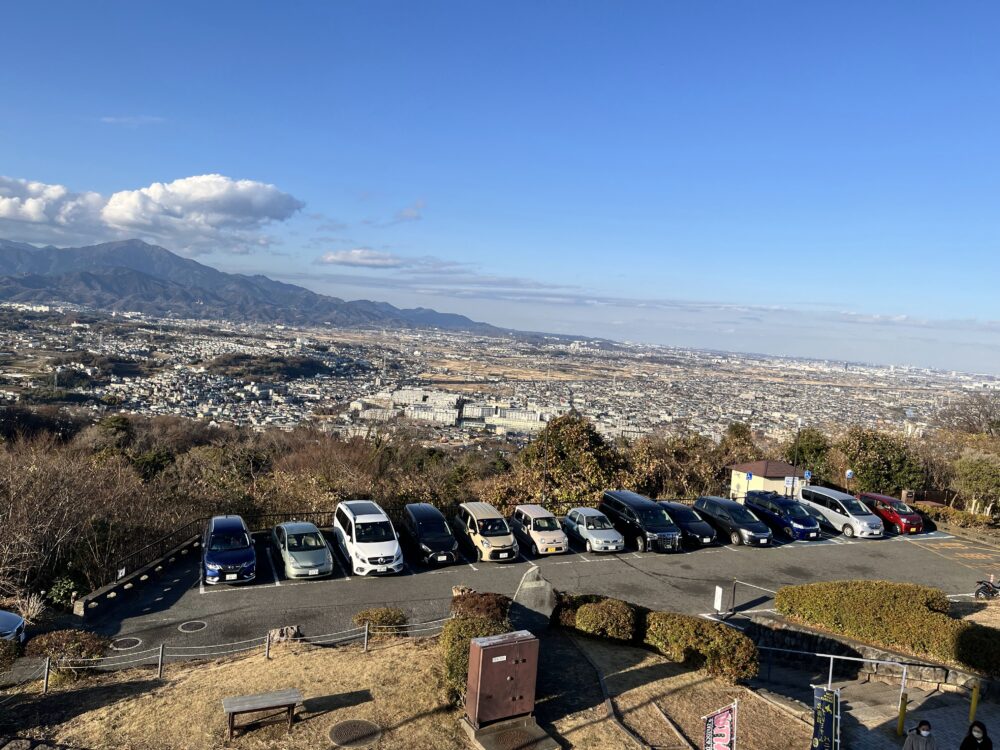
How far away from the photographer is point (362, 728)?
7895mm

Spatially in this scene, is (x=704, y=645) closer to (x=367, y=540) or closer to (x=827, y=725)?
(x=827, y=725)

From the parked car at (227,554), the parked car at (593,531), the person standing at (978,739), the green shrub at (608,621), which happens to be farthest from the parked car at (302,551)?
the person standing at (978,739)

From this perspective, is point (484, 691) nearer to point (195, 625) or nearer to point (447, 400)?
point (195, 625)

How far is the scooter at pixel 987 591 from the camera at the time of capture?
15.8 meters

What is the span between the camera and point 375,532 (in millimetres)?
16203

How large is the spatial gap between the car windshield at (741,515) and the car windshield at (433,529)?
9241 millimetres

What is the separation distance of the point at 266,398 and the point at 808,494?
175 ft

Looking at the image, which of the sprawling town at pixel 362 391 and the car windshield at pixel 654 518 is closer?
the car windshield at pixel 654 518

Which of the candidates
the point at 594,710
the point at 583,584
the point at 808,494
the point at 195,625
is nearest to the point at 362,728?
the point at 594,710

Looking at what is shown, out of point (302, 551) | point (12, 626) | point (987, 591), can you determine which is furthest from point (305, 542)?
point (987, 591)

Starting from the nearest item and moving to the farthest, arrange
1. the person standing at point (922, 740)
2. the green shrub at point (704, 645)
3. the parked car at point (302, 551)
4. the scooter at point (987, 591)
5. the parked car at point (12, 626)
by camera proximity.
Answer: the person standing at point (922, 740), the green shrub at point (704, 645), the parked car at point (12, 626), the parked car at point (302, 551), the scooter at point (987, 591)

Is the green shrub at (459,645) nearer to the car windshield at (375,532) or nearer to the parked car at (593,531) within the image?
the car windshield at (375,532)

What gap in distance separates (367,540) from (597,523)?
21.9 feet

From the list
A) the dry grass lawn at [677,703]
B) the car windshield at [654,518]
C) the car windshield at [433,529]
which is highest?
the dry grass lawn at [677,703]
